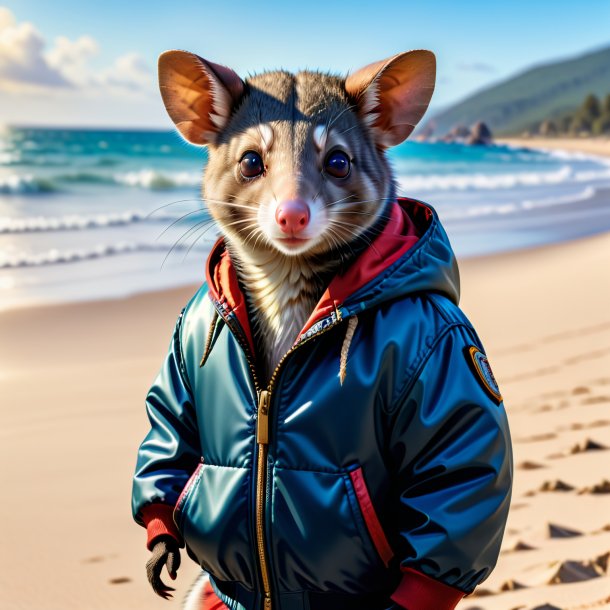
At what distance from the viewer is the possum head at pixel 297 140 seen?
179 centimetres

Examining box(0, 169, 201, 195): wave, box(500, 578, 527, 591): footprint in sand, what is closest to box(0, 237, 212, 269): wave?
box(0, 169, 201, 195): wave

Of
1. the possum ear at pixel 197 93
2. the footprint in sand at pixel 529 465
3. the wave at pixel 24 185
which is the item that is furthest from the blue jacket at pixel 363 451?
the wave at pixel 24 185

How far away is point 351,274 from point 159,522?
30.1 inches

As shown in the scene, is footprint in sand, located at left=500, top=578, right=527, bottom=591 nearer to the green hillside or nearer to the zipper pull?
the zipper pull

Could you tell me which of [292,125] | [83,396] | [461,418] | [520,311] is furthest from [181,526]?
[520,311]

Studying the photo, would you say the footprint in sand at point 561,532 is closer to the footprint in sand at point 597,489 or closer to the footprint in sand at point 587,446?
the footprint in sand at point 597,489

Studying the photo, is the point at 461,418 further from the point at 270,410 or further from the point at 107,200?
the point at 107,200

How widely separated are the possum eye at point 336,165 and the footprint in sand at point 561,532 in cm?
215

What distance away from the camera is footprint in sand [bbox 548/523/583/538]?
11.0 feet

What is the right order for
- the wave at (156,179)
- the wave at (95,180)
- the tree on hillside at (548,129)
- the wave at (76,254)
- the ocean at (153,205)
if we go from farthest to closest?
the tree on hillside at (548,129)
the wave at (156,179)
the wave at (95,180)
the wave at (76,254)
the ocean at (153,205)

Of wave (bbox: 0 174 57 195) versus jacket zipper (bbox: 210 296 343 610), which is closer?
jacket zipper (bbox: 210 296 343 610)

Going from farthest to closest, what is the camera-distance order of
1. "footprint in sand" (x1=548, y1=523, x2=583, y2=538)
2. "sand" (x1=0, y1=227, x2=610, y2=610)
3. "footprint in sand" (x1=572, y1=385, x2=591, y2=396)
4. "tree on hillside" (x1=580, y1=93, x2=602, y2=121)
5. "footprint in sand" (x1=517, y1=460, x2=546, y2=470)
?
"tree on hillside" (x1=580, y1=93, x2=602, y2=121)
"footprint in sand" (x1=572, y1=385, x2=591, y2=396)
"footprint in sand" (x1=517, y1=460, x2=546, y2=470)
"footprint in sand" (x1=548, y1=523, x2=583, y2=538)
"sand" (x1=0, y1=227, x2=610, y2=610)

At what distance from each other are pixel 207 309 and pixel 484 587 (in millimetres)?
1702

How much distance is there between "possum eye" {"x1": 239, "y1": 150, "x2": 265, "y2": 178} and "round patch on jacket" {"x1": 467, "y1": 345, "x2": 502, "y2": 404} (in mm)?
590
